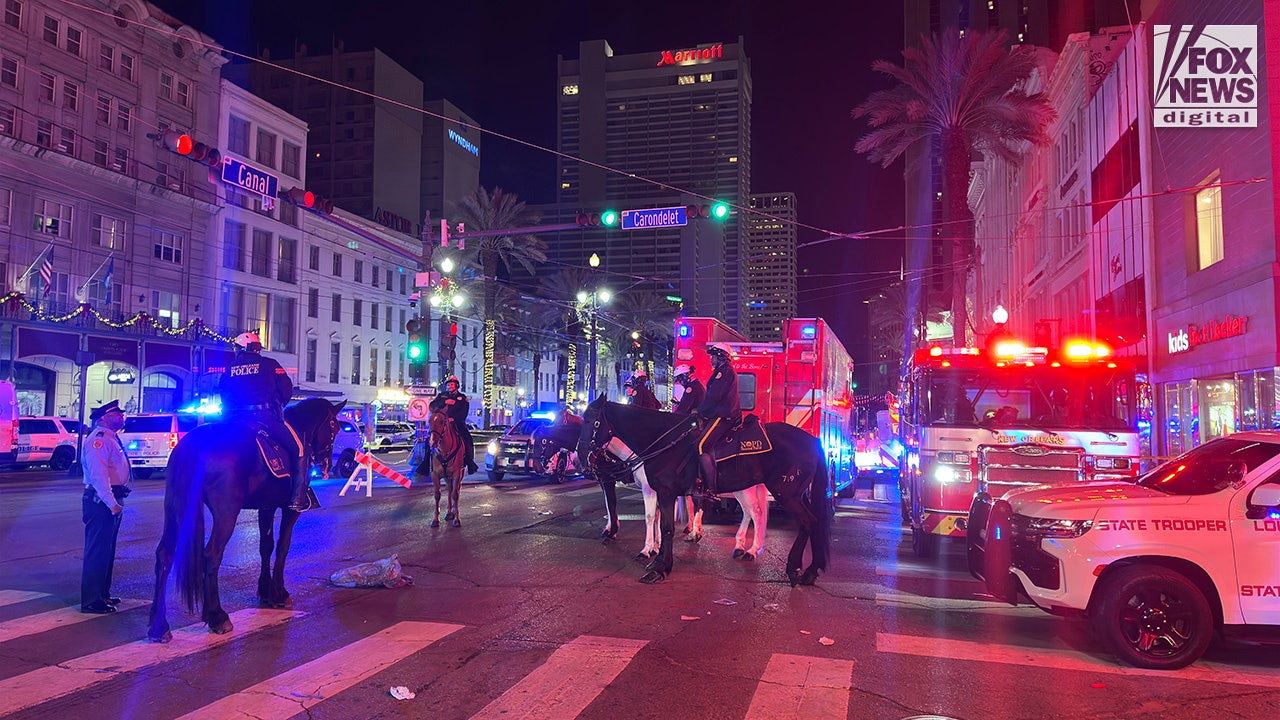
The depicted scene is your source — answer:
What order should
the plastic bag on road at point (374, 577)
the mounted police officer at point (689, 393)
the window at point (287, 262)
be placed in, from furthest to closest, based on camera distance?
the window at point (287, 262) < the mounted police officer at point (689, 393) < the plastic bag on road at point (374, 577)

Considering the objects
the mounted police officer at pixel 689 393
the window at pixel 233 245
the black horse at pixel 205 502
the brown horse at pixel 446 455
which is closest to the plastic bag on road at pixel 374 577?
the black horse at pixel 205 502

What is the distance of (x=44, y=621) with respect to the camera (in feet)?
23.4

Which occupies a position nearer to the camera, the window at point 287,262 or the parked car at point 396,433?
the parked car at point 396,433

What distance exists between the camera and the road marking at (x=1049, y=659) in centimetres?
591

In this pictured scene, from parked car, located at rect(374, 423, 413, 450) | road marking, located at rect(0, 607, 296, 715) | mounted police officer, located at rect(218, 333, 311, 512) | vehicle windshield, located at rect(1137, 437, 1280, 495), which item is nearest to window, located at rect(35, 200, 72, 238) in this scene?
parked car, located at rect(374, 423, 413, 450)

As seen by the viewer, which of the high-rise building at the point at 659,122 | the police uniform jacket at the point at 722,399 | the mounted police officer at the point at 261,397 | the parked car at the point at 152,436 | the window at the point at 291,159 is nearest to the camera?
the mounted police officer at the point at 261,397

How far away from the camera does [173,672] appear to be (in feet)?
18.8

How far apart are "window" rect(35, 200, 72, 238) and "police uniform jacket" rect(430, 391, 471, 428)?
31032 mm

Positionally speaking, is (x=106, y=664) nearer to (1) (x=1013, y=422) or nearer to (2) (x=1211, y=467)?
(2) (x=1211, y=467)

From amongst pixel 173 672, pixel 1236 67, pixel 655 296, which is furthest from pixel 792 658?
pixel 655 296

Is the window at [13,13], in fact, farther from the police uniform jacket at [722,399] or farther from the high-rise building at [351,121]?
the high-rise building at [351,121]

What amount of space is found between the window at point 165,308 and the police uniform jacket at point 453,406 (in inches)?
1252

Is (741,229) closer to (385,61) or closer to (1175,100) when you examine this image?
(385,61)

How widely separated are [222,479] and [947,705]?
19.3 ft
